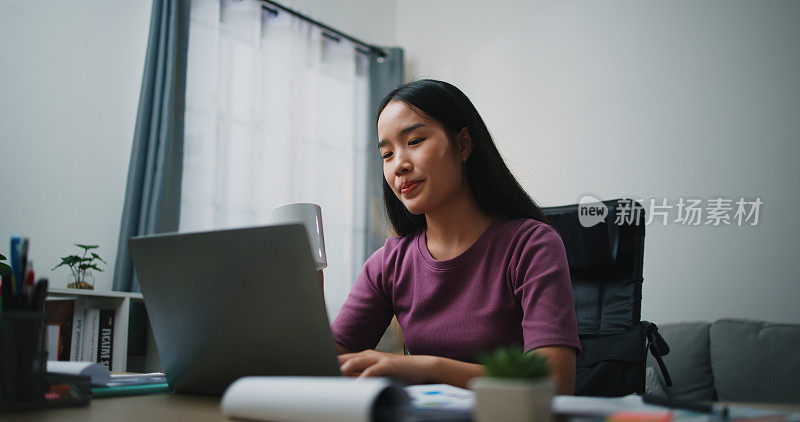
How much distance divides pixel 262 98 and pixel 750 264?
2.29m

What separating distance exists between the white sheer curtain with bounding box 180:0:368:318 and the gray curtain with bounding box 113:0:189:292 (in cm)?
11

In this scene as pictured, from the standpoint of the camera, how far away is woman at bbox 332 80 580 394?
1.13 meters

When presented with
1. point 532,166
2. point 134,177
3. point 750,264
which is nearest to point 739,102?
point 750,264

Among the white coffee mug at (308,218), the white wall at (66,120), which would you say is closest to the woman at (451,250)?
the white coffee mug at (308,218)

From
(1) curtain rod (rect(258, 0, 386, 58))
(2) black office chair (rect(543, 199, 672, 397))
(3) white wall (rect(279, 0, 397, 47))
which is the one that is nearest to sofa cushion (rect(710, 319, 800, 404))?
(2) black office chair (rect(543, 199, 672, 397))

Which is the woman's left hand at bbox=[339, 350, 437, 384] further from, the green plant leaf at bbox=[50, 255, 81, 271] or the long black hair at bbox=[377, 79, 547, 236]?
the green plant leaf at bbox=[50, 255, 81, 271]

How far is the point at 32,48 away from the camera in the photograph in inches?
91.3

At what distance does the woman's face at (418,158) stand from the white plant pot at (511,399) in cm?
81

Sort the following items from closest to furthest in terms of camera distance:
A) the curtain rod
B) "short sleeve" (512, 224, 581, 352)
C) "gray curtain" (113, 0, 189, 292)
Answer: "short sleeve" (512, 224, 581, 352)
"gray curtain" (113, 0, 189, 292)
the curtain rod

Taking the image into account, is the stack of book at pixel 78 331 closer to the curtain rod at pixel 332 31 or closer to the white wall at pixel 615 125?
the white wall at pixel 615 125

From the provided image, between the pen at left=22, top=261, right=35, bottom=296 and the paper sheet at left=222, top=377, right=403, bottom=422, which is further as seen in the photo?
the pen at left=22, top=261, right=35, bottom=296

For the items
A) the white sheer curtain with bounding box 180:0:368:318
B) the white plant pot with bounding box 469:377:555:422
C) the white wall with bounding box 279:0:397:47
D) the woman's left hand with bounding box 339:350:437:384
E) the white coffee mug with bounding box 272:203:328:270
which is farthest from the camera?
the white wall with bounding box 279:0:397:47

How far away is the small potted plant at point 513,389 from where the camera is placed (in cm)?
42

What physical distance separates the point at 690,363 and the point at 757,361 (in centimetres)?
22
